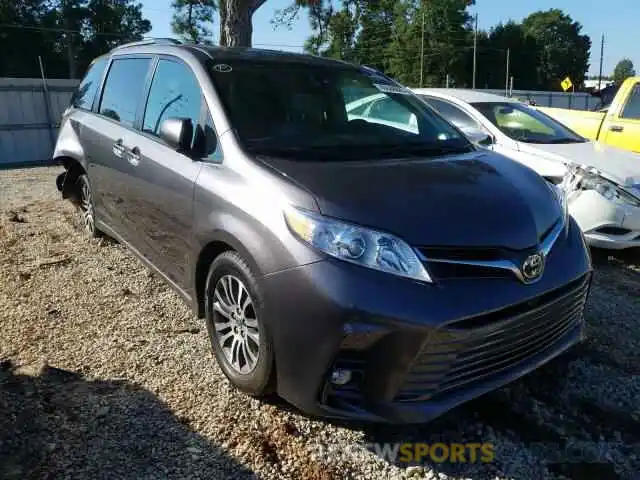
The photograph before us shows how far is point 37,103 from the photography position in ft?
46.0

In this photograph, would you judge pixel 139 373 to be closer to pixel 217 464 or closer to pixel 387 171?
pixel 217 464

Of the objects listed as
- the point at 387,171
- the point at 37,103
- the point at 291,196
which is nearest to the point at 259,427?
the point at 291,196

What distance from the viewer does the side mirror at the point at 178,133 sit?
10.4ft

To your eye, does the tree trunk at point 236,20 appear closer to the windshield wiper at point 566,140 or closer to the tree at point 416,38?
the windshield wiper at point 566,140

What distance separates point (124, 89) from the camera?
4.46 meters

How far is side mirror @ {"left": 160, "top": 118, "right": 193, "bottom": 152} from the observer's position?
125 inches

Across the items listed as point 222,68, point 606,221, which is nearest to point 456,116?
point 606,221

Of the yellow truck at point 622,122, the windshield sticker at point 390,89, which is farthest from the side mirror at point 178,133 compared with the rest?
the yellow truck at point 622,122

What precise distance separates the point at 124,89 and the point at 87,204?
59.4 inches

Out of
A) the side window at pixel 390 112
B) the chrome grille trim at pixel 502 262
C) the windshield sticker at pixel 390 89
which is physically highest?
the windshield sticker at pixel 390 89

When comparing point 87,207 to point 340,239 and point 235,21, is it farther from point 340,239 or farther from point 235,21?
point 235,21

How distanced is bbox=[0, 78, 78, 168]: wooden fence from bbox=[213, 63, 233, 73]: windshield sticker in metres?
11.5

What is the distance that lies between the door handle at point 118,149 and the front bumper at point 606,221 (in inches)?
152

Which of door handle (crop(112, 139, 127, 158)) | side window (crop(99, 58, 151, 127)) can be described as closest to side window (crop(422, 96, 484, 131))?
side window (crop(99, 58, 151, 127))
